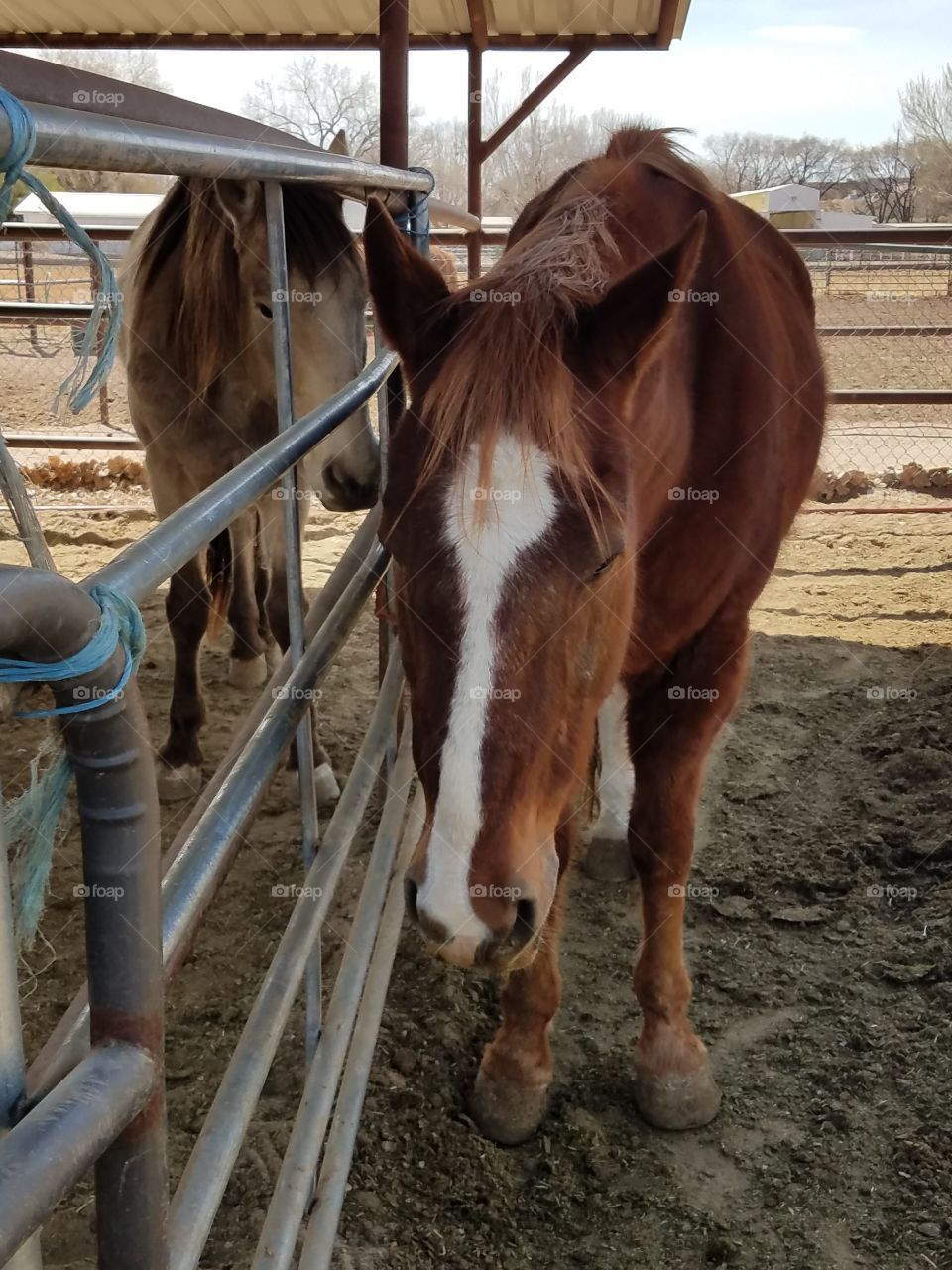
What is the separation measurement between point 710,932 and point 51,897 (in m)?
1.92

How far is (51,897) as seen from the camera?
296 centimetres

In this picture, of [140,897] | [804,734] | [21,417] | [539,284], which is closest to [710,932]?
[804,734]

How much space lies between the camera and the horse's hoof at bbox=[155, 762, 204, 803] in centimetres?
356

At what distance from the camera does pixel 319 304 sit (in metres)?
2.92

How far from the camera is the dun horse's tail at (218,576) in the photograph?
3.89 meters

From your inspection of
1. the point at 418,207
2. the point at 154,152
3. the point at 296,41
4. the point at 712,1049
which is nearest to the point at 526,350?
the point at 154,152

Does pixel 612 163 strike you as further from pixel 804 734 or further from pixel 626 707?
pixel 804 734

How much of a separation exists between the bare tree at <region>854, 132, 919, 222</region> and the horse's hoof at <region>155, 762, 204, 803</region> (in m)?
33.4

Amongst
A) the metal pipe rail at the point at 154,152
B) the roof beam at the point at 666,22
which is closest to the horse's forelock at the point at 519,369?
the metal pipe rail at the point at 154,152

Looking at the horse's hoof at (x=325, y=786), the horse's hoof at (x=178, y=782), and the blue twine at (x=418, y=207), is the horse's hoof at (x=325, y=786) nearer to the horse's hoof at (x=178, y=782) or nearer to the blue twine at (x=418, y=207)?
the horse's hoof at (x=178, y=782)

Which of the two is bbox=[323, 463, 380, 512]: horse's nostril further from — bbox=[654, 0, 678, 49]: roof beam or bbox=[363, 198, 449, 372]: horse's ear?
bbox=[654, 0, 678, 49]: roof beam

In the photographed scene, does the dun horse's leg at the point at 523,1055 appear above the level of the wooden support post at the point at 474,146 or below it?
below

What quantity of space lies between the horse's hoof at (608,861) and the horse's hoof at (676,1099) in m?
0.94

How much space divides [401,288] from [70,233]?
1100 mm
